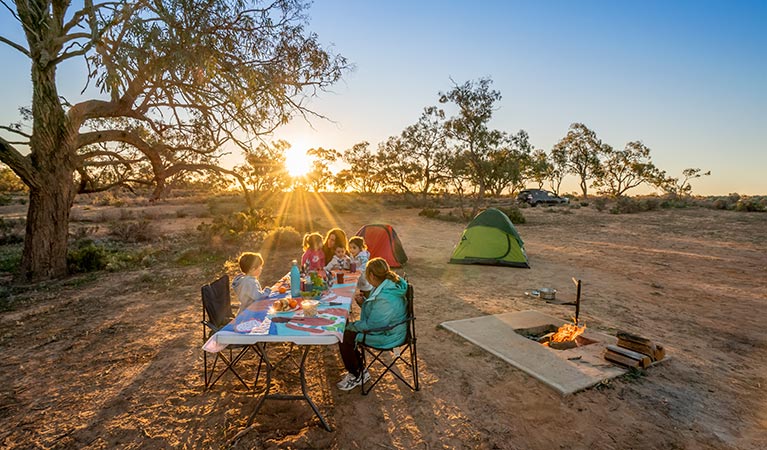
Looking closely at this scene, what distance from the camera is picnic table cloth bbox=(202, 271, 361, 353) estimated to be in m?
3.11

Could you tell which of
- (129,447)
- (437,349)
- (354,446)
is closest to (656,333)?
(437,349)

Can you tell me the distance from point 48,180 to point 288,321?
8.45 meters

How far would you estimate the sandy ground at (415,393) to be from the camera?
327 cm

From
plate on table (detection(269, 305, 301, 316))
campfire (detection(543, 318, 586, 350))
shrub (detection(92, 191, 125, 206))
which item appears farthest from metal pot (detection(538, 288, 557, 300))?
shrub (detection(92, 191, 125, 206))

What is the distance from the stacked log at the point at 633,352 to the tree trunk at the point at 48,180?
1113 cm

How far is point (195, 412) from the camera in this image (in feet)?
11.8

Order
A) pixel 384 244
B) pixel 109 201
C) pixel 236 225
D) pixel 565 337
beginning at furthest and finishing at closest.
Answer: pixel 109 201 < pixel 236 225 < pixel 384 244 < pixel 565 337

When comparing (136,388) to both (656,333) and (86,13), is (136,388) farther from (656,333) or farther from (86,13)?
(86,13)

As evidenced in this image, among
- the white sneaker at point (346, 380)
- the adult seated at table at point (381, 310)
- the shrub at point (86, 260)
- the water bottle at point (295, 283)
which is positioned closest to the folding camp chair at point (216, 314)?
the water bottle at point (295, 283)

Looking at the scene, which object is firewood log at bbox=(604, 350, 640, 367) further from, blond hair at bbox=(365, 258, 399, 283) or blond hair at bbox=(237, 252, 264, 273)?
blond hair at bbox=(237, 252, 264, 273)

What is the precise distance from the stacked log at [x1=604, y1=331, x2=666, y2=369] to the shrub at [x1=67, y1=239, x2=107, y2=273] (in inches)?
445

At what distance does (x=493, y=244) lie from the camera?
34.6 feet

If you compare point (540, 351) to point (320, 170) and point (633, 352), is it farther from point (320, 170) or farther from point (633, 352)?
point (320, 170)

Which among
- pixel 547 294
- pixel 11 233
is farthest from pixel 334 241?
pixel 11 233
